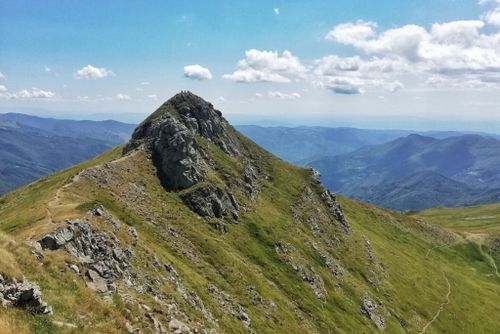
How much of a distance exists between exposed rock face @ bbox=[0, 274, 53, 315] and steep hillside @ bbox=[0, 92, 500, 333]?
0.28ft

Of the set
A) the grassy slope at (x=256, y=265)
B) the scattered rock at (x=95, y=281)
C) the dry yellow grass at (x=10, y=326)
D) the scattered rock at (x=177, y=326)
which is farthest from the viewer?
the scattered rock at (x=177, y=326)

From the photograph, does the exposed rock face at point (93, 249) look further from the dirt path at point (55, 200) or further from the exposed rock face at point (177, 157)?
the exposed rock face at point (177, 157)

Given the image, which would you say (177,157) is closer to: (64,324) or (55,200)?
(55,200)

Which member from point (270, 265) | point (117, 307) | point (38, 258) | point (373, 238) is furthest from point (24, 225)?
point (373, 238)

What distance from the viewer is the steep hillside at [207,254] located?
3672 centimetres

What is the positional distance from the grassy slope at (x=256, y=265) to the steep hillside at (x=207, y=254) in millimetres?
298

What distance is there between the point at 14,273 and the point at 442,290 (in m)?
148

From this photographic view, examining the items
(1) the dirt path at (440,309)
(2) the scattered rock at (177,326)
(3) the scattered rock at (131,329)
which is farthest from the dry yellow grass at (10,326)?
(1) the dirt path at (440,309)

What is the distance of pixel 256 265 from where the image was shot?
312 ft

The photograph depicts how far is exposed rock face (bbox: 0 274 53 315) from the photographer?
27.5m

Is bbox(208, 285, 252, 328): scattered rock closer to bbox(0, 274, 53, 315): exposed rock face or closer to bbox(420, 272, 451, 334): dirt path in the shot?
bbox(0, 274, 53, 315): exposed rock face

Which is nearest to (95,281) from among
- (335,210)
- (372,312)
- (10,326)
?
(10,326)

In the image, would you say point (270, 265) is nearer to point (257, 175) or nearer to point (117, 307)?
point (257, 175)

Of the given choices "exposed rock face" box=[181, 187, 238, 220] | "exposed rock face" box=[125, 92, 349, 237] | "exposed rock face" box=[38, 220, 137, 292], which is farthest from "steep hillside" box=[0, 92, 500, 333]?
"exposed rock face" box=[125, 92, 349, 237]
